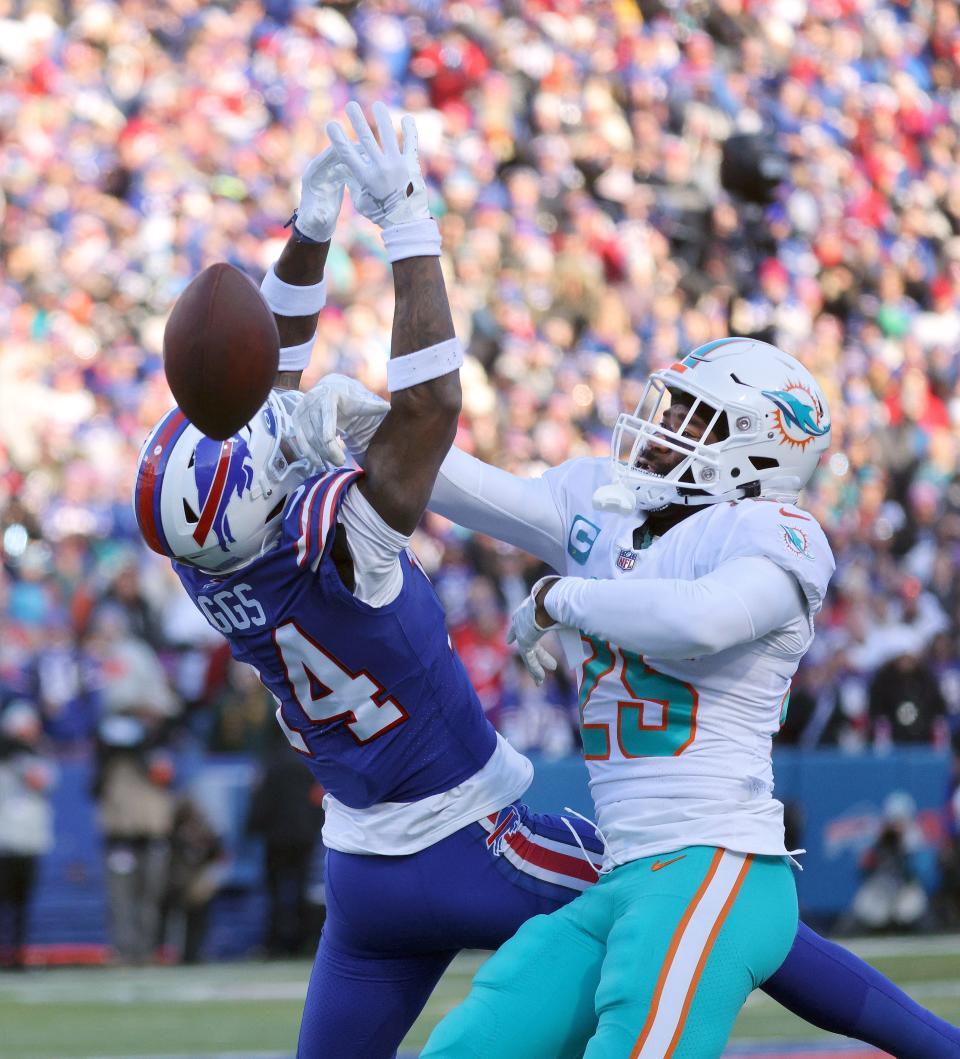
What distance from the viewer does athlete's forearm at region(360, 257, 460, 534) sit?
3.22m

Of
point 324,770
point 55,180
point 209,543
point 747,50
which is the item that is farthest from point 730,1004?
point 747,50

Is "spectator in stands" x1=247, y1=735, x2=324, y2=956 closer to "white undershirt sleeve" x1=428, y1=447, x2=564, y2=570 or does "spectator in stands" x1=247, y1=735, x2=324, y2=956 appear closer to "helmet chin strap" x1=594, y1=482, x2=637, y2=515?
"white undershirt sleeve" x1=428, y1=447, x2=564, y2=570

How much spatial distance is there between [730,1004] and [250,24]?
11.2 m

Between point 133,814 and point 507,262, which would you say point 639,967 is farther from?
point 507,262

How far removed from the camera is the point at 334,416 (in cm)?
321

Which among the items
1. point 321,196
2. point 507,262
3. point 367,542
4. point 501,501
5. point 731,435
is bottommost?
point 507,262

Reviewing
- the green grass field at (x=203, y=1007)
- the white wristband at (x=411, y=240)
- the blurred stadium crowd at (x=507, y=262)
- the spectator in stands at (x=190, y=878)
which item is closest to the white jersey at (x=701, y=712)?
the white wristband at (x=411, y=240)

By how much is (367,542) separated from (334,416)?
21cm

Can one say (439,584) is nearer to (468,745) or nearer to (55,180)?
(55,180)

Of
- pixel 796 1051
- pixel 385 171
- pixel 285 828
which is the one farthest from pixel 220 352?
pixel 285 828

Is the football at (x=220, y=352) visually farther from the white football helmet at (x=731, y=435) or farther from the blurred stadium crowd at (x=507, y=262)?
the blurred stadium crowd at (x=507, y=262)

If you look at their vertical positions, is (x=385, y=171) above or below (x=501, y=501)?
above

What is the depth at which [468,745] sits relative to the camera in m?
3.53

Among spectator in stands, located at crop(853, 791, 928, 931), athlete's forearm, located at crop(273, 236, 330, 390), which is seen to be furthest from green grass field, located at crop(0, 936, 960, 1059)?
athlete's forearm, located at crop(273, 236, 330, 390)
